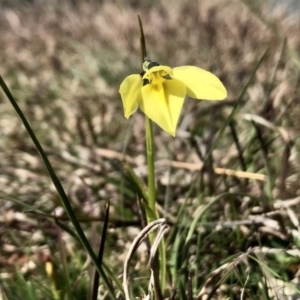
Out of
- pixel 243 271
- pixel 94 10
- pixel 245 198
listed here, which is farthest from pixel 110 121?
pixel 94 10

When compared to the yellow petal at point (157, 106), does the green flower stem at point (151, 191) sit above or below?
below

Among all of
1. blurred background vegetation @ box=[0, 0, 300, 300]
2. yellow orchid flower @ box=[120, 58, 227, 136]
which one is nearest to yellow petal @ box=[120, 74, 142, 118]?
yellow orchid flower @ box=[120, 58, 227, 136]

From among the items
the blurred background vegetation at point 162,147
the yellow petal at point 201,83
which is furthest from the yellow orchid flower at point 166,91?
the blurred background vegetation at point 162,147

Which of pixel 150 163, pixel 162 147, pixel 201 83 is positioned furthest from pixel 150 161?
pixel 162 147

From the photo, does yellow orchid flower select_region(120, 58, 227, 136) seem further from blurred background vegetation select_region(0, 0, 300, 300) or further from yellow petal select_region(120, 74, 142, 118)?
blurred background vegetation select_region(0, 0, 300, 300)

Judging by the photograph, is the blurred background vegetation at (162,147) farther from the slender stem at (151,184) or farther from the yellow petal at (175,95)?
the yellow petal at (175,95)

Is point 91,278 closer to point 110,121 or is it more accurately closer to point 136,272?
point 136,272
